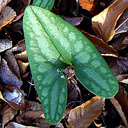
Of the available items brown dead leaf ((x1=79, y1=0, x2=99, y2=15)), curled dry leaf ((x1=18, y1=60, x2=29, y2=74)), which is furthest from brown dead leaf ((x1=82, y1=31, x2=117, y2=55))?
curled dry leaf ((x1=18, y1=60, x2=29, y2=74))

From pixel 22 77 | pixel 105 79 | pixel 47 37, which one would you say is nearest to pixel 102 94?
pixel 105 79

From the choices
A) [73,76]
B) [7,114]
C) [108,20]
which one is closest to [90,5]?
[108,20]

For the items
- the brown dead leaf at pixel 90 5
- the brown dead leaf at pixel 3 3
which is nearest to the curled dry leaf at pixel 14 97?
the brown dead leaf at pixel 3 3

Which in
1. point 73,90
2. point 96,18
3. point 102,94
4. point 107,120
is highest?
point 96,18

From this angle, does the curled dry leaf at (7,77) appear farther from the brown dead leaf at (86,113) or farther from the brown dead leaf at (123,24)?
the brown dead leaf at (123,24)

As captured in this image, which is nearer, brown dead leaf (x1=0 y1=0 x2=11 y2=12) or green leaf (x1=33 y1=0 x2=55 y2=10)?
green leaf (x1=33 y1=0 x2=55 y2=10)

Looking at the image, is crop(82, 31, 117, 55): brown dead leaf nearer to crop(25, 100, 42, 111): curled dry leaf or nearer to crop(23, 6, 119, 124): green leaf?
crop(23, 6, 119, 124): green leaf

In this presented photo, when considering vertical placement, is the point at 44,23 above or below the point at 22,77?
above

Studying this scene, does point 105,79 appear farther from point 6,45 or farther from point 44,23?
point 6,45
